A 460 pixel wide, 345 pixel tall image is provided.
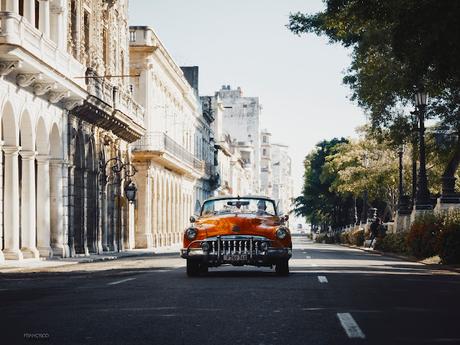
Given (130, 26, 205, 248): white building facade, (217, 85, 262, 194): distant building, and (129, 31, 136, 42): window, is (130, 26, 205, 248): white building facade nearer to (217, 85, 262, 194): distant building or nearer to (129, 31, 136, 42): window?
(129, 31, 136, 42): window

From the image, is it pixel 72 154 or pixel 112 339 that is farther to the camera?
pixel 72 154

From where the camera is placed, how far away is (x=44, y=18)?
32.2 metres

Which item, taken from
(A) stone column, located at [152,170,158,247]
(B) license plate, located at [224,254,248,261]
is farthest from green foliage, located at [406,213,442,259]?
(A) stone column, located at [152,170,158,247]

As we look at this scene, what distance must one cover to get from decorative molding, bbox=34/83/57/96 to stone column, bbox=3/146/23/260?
3020 millimetres

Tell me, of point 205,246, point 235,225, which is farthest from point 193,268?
point 235,225

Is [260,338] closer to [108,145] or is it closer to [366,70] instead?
[366,70]

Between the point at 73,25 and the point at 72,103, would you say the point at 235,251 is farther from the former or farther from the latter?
the point at 73,25

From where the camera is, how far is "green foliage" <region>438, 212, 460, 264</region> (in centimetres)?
2353

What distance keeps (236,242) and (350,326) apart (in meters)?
7.53

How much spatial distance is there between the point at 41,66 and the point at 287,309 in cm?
2029

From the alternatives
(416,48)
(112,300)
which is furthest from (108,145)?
(112,300)

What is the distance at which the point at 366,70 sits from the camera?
102ft

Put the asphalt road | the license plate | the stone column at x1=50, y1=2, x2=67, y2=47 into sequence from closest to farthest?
1. the asphalt road
2. the license plate
3. the stone column at x1=50, y1=2, x2=67, y2=47

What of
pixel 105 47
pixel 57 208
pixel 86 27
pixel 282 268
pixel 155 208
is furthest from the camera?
pixel 155 208
